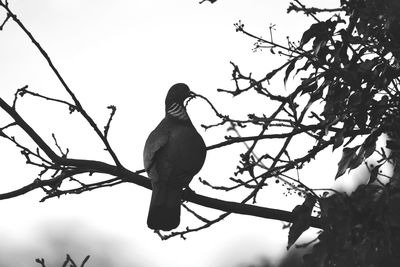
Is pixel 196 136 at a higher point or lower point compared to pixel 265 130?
higher

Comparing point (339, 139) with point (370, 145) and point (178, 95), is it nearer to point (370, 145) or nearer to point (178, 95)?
point (370, 145)

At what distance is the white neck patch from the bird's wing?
239 millimetres

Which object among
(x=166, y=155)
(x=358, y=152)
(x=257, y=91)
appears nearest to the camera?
(x=358, y=152)

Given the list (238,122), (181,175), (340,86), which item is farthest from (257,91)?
(181,175)

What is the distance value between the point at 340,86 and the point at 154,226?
1562 mm

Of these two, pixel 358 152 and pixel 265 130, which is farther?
pixel 265 130

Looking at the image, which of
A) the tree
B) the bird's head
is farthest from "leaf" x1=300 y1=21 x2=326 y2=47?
the bird's head

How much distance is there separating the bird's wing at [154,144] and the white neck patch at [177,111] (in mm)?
239

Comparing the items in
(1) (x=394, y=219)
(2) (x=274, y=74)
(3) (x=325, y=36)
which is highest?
(2) (x=274, y=74)

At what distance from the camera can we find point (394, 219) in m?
2.95

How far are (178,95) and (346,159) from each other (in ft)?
8.60

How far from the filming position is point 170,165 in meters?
4.97

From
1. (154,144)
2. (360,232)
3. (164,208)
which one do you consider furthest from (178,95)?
(360,232)

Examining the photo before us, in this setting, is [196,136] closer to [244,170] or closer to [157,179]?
[157,179]
